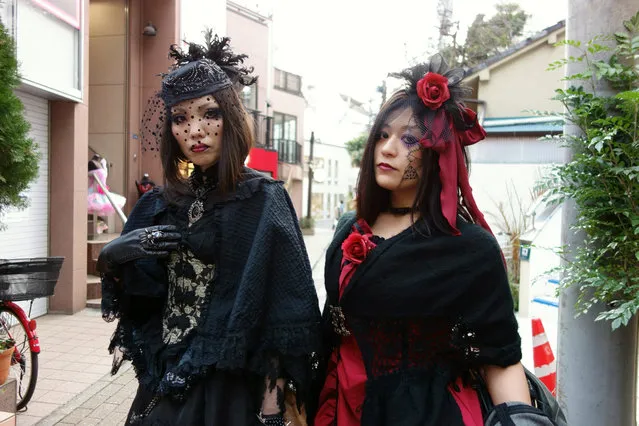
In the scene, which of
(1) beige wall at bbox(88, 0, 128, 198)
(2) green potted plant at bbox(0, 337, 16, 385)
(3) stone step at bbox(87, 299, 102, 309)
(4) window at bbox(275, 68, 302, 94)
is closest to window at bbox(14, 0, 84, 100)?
(1) beige wall at bbox(88, 0, 128, 198)

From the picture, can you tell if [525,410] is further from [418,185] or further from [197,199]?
[197,199]

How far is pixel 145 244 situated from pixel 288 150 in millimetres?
24986

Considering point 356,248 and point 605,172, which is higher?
point 605,172

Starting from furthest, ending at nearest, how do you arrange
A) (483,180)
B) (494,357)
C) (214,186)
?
(483,180)
(214,186)
(494,357)

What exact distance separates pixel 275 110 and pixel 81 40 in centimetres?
1898

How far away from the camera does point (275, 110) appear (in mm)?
25562

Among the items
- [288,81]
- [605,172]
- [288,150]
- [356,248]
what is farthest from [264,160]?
[356,248]

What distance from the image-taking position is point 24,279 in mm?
3441

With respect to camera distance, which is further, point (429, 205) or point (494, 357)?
point (429, 205)

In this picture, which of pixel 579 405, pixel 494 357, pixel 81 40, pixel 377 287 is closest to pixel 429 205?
pixel 377 287

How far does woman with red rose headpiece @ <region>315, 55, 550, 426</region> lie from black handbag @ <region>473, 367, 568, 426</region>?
0.02m

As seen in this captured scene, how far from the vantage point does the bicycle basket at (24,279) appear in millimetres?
3385

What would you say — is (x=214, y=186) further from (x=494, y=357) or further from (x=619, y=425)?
(x=619, y=425)

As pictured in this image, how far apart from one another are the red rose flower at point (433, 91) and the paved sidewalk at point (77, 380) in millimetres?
3339
